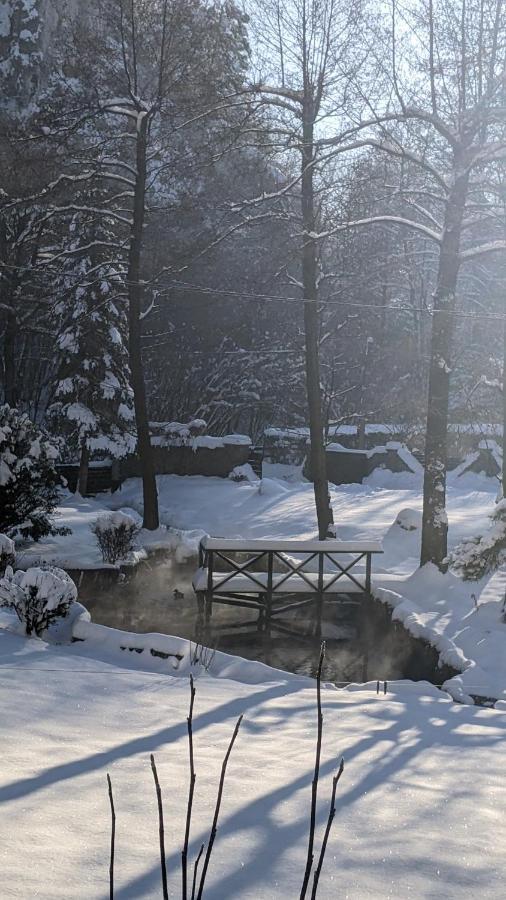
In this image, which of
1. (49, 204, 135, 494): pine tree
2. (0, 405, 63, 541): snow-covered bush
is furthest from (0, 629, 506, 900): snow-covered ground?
(49, 204, 135, 494): pine tree

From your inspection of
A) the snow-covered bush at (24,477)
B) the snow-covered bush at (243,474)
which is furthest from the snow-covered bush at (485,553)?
the snow-covered bush at (243,474)

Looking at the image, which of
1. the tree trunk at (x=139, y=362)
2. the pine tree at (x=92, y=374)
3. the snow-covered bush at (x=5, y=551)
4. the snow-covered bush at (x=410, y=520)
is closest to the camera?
the snow-covered bush at (x=5, y=551)

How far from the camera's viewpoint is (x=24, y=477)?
16609 millimetres

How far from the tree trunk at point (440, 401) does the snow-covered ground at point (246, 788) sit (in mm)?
6930

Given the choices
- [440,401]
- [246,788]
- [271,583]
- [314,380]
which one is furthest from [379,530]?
[246,788]

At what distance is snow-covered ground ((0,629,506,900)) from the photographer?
343 centimetres

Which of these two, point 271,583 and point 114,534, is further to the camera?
point 114,534

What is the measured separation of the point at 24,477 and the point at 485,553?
9.93 m

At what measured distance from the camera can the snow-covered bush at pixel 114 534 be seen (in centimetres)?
1616

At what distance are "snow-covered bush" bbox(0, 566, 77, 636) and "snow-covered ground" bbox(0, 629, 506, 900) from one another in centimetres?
180

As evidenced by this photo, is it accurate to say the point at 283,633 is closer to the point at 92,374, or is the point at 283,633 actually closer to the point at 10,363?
the point at 92,374

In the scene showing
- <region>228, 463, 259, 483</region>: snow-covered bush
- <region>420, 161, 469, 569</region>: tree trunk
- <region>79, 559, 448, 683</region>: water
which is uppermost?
<region>420, 161, 469, 569</region>: tree trunk

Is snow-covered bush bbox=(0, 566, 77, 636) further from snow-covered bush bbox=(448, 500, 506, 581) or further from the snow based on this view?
the snow

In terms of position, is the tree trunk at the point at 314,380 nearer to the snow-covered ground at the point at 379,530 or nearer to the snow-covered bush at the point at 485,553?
the snow-covered ground at the point at 379,530
